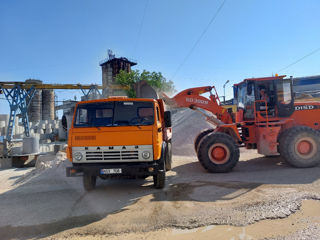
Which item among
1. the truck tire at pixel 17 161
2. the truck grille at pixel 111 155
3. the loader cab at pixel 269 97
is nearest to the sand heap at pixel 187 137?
the loader cab at pixel 269 97

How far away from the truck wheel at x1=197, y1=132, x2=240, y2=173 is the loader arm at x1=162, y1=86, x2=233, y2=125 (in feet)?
3.51

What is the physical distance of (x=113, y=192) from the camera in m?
5.76

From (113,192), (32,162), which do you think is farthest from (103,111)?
(32,162)

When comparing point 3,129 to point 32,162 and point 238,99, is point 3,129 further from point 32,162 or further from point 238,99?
point 238,99

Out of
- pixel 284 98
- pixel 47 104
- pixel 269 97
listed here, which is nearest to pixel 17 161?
pixel 269 97

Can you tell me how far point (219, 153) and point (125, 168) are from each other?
364cm

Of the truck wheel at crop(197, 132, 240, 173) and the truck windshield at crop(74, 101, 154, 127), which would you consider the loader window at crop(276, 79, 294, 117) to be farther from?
the truck windshield at crop(74, 101, 154, 127)

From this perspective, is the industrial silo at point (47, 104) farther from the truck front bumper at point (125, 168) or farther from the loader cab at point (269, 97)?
the loader cab at point (269, 97)

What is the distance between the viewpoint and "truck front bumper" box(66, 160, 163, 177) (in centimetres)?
500

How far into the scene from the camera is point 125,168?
500 centimetres

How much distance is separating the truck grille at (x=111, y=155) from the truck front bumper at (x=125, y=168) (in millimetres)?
146

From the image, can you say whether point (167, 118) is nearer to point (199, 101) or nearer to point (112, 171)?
point (112, 171)

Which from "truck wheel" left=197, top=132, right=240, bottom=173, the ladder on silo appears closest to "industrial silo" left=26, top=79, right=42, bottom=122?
the ladder on silo

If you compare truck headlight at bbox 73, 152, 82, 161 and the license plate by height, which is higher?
truck headlight at bbox 73, 152, 82, 161
